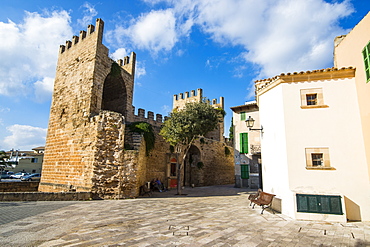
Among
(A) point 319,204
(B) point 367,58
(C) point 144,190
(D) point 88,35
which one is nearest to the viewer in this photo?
(B) point 367,58

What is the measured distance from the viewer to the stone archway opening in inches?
610

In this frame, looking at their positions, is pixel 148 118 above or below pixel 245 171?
above

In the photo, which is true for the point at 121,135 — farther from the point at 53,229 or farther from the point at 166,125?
the point at 53,229

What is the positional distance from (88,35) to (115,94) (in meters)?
4.38

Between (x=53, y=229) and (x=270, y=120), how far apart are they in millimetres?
7931

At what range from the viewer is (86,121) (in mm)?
11797

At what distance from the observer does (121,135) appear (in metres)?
11.2

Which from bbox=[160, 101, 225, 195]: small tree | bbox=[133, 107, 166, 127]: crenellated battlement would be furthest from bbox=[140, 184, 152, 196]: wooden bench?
bbox=[133, 107, 166, 127]: crenellated battlement

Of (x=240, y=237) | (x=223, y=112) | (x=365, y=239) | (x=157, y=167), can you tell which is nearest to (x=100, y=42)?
(x=157, y=167)

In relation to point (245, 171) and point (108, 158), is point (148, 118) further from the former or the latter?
point (108, 158)

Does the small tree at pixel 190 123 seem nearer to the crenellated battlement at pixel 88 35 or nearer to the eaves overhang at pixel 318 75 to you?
the eaves overhang at pixel 318 75

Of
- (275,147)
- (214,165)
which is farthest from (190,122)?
(214,165)

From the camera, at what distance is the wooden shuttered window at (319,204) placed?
20.8 feet

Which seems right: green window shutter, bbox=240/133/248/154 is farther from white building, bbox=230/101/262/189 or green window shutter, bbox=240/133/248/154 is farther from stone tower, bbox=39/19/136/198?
stone tower, bbox=39/19/136/198
